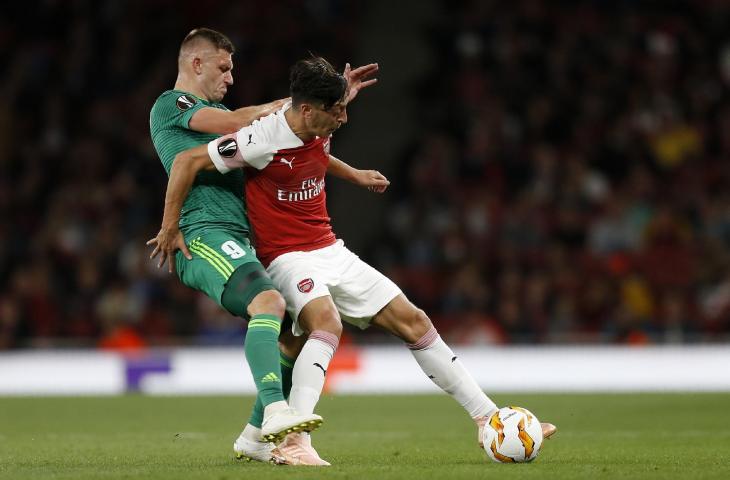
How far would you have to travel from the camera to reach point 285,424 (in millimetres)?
5848

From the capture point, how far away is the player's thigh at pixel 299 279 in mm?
6543

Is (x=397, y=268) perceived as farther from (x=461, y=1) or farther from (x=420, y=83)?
(x=461, y=1)

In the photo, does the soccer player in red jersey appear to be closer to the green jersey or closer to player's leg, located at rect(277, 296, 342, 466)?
player's leg, located at rect(277, 296, 342, 466)

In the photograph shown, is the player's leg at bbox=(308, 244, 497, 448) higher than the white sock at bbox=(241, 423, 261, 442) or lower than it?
higher

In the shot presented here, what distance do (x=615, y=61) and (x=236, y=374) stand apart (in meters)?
6.84

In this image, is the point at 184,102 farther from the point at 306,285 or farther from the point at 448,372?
the point at 448,372

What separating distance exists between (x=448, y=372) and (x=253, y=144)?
1.57 m

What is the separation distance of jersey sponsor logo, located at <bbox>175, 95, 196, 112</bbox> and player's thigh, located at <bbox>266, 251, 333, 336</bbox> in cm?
93

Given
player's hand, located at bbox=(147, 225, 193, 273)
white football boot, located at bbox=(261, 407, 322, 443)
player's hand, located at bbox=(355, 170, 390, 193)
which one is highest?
player's hand, located at bbox=(355, 170, 390, 193)

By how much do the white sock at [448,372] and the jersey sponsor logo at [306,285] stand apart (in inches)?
25.9

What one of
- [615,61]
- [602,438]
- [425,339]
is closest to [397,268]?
[615,61]

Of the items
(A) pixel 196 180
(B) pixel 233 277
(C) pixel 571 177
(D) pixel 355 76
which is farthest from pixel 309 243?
(C) pixel 571 177

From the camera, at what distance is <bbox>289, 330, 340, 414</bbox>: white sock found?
6352 mm

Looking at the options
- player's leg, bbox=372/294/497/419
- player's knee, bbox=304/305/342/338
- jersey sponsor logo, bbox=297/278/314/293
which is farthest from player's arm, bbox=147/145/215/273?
player's leg, bbox=372/294/497/419
